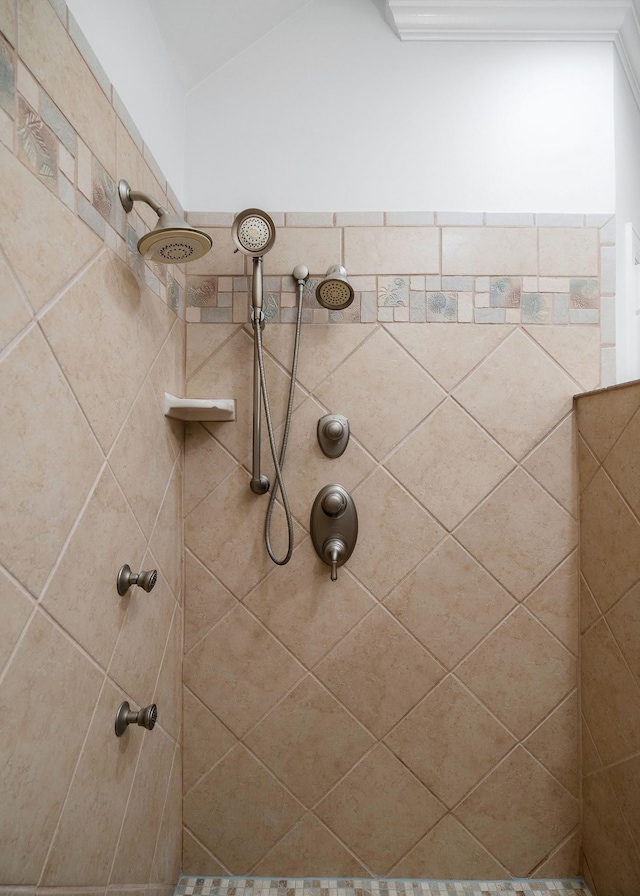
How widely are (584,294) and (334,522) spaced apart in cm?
97

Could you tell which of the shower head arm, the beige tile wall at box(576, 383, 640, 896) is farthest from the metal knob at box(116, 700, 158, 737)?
the beige tile wall at box(576, 383, 640, 896)

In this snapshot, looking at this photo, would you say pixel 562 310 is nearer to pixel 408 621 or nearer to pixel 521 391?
pixel 521 391

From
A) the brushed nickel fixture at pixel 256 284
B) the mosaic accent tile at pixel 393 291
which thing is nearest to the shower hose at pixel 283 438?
the brushed nickel fixture at pixel 256 284

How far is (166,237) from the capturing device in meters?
1.05

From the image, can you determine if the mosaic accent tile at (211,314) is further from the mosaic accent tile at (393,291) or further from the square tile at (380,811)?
the square tile at (380,811)

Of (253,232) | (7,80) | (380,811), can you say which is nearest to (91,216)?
(7,80)

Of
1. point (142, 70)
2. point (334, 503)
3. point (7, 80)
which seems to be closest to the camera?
point (7, 80)

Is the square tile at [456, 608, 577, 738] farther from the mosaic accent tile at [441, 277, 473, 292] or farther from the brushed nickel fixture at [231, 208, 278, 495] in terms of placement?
the mosaic accent tile at [441, 277, 473, 292]

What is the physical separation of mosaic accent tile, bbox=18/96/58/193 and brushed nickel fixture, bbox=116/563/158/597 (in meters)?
0.70

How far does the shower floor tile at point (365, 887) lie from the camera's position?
56.0 inches

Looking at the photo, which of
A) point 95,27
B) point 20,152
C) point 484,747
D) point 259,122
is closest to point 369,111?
point 259,122

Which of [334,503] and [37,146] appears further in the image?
[334,503]

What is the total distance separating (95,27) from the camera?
3.22ft

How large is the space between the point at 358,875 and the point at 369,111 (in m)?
2.18
